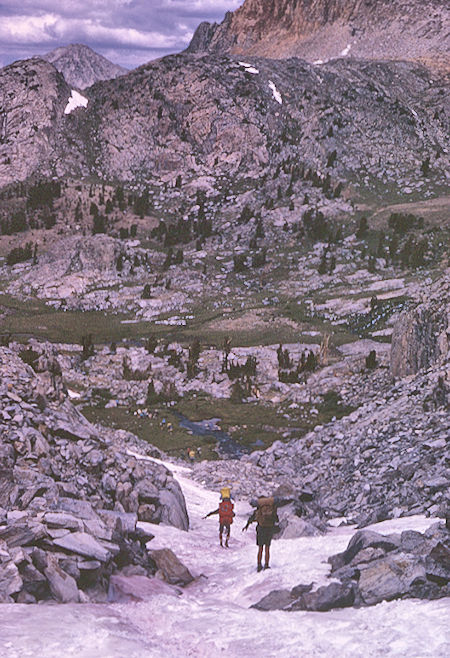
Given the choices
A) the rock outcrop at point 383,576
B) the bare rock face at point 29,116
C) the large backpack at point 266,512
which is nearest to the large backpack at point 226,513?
the large backpack at point 266,512

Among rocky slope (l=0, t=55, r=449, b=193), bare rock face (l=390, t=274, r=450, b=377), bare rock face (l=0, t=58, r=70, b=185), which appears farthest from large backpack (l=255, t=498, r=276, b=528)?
bare rock face (l=0, t=58, r=70, b=185)

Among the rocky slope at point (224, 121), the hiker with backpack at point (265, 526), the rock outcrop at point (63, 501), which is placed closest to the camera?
the rock outcrop at point (63, 501)

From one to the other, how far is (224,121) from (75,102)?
38.1 m

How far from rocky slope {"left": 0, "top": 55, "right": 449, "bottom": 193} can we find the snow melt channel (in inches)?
39.9

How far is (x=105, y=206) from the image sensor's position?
11462cm

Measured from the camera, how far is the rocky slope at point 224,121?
126m

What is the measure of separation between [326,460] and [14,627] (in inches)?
933

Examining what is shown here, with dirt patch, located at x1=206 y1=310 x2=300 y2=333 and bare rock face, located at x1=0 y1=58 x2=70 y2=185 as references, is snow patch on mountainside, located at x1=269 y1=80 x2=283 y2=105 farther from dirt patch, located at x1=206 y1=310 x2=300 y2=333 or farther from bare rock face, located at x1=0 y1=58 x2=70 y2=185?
dirt patch, located at x1=206 y1=310 x2=300 y2=333

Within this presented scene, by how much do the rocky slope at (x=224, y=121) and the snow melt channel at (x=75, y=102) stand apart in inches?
39.9

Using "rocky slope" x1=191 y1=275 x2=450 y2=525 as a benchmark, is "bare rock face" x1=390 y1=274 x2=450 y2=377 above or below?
above

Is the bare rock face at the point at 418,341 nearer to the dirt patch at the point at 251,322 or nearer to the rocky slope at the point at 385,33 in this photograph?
the dirt patch at the point at 251,322

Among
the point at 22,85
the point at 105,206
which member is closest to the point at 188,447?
the point at 105,206

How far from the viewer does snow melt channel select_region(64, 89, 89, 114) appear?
141 m

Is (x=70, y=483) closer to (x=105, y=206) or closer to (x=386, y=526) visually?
(x=386, y=526)
